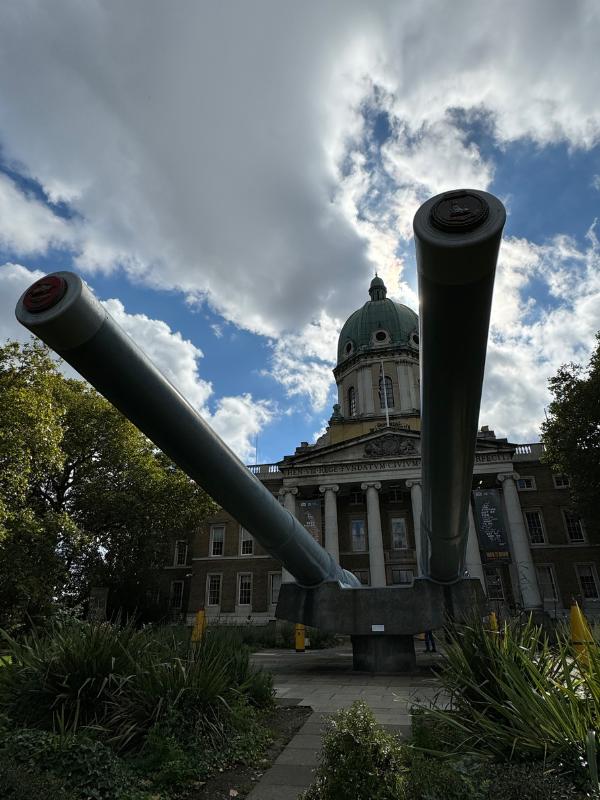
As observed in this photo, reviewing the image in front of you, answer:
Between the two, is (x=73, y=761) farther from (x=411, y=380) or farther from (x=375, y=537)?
(x=411, y=380)

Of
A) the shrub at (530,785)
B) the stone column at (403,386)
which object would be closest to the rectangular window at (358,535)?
the stone column at (403,386)

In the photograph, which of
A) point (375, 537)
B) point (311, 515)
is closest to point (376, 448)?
point (375, 537)

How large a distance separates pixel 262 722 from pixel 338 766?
282 cm

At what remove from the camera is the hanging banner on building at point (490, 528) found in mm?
26141

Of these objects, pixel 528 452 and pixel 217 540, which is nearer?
pixel 528 452

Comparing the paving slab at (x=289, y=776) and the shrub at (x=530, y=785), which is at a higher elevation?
the shrub at (x=530, y=785)

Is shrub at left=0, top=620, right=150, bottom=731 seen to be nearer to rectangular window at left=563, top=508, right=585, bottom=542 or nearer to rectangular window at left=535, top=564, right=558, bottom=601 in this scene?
rectangular window at left=535, top=564, right=558, bottom=601

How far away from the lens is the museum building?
29.1 metres

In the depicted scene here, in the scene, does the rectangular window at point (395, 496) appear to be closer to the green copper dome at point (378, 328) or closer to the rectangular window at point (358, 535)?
the rectangular window at point (358, 535)

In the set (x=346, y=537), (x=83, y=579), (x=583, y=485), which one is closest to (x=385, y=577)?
(x=346, y=537)

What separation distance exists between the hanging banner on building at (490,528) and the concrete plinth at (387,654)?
18.8 meters

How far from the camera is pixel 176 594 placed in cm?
3788

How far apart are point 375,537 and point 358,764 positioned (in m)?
28.9

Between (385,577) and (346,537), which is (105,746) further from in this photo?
(346,537)
